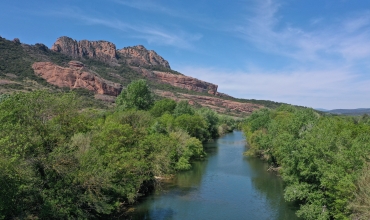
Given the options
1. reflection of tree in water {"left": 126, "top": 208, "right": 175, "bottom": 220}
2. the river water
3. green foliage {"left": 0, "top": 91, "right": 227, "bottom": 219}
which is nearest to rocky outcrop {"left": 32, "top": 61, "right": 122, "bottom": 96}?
the river water

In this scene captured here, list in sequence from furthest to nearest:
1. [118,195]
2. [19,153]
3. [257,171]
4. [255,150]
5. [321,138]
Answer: [255,150] → [257,171] → [321,138] → [118,195] → [19,153]

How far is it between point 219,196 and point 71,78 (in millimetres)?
116436

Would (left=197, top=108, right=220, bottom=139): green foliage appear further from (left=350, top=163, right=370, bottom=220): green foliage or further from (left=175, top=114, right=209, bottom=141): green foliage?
(left=350, top=163, right=370, bottom=220): green foliage

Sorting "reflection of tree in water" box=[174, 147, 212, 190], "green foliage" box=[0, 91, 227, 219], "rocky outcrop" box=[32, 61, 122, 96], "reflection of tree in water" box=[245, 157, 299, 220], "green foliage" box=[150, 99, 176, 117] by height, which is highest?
"rocky outcrop" box=[32, 61, 122, 96]

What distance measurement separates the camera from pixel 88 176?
71.4 feet

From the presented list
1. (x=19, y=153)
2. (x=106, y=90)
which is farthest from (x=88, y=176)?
(x=106, y=90)

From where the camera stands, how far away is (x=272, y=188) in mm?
40938

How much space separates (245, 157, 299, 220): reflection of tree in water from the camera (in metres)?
32.0

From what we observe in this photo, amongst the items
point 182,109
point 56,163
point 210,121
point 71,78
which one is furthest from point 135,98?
point 71,78

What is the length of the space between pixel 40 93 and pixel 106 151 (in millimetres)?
9312

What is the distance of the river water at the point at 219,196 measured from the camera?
3028 cm

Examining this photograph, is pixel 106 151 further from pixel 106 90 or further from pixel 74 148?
pixel 106 90

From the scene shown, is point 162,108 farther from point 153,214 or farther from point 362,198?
point 362,198

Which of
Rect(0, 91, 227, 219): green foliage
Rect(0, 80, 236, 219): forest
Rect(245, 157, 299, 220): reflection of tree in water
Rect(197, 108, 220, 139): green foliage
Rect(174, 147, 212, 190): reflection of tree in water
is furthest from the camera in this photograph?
Rect(197, 108, 220, 139): green foliage
